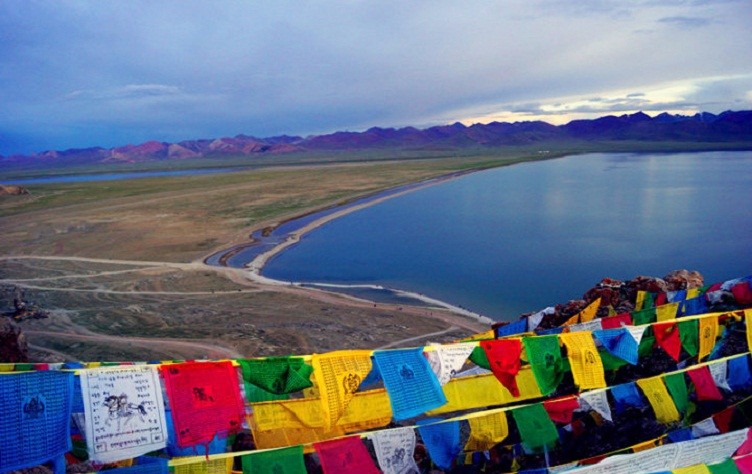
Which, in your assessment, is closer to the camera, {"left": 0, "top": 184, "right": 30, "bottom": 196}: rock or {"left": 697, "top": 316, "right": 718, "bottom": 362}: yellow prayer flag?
{"left": 697, "top": 316, "right": 718, "bottom": 362}: yellow prayer flag

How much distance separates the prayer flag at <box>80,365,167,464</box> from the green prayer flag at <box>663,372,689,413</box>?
5.14 m

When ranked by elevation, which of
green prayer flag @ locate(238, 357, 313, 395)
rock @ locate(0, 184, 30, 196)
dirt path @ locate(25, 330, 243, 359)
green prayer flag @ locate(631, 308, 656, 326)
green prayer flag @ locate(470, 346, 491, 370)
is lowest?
dirt path @ locate(25, 330, 243, 359)

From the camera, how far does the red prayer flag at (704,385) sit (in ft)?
20.6

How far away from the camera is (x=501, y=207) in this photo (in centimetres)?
3931

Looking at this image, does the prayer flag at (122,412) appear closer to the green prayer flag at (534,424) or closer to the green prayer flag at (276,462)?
the green prayer flag at (276,462)

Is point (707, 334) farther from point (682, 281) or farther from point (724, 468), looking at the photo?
point (682, 281)

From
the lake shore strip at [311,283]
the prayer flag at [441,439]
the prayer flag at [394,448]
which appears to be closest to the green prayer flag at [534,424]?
the prayer flag at [441,439]

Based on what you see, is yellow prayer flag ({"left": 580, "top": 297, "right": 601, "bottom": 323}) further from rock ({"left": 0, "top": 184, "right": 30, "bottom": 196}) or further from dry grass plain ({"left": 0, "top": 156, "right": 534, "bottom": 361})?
rock ({"left": 0, "top": 184, "right": 30, "bottom": 196})

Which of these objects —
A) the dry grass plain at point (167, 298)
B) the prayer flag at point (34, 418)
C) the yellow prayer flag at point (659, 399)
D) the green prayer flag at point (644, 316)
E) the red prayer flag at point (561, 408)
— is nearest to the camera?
the prayer flag at point (34, 418)

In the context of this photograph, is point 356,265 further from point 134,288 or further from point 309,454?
point 309,454

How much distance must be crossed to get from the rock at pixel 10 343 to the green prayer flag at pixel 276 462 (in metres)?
6.81

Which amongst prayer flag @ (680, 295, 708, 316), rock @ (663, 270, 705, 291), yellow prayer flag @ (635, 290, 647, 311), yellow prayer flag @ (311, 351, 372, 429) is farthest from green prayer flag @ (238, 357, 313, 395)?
rock @ (663, 270, 705, 291)

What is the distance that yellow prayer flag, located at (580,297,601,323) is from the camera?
9758mm

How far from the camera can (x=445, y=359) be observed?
5.74 m
